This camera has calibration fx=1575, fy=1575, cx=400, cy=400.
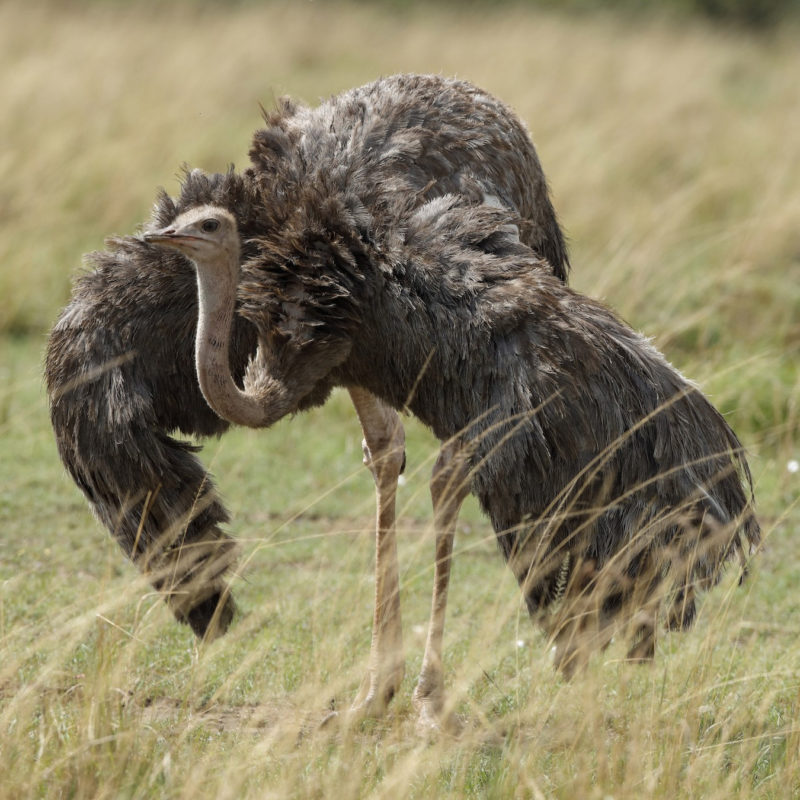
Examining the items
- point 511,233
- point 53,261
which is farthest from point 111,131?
point 511,233

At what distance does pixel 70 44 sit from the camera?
37.4 ft

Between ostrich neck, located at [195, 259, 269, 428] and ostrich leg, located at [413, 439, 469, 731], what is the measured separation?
1.80 feet

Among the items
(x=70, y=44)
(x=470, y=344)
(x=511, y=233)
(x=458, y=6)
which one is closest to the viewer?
(x=470, y=344)

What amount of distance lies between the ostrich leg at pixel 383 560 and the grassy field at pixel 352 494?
69mm

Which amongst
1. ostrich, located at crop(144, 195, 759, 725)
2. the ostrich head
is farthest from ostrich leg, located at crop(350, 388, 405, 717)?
the ostrich head

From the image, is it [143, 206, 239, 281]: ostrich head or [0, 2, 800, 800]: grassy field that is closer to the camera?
[0, 2, 800, 800]: grassy field

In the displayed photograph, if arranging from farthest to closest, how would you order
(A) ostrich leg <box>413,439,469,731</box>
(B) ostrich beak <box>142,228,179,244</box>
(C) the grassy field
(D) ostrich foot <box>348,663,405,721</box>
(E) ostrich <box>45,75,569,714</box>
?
(D) ostrich foot <box>348,663,405,721</box> → (A) ostrich leg <box>413,439,469,731</box> → (E) ostrich <box>45,75,569,714</box> → (B) ostrich beak <box>142,228,179,244</box> → (C) the grassy field

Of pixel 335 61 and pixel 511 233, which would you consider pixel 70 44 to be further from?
pixel 511 233

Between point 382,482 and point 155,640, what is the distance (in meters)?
0.74

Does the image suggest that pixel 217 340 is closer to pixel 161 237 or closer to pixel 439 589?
pixel 161 237

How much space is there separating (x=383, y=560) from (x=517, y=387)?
3.37ft

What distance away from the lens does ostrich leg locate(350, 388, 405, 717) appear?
3949mm

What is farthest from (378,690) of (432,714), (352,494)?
(352,494)

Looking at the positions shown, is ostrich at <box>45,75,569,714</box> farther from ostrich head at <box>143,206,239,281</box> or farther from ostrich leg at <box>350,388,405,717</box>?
ostrich head at <box>143,206,239,281</box>
